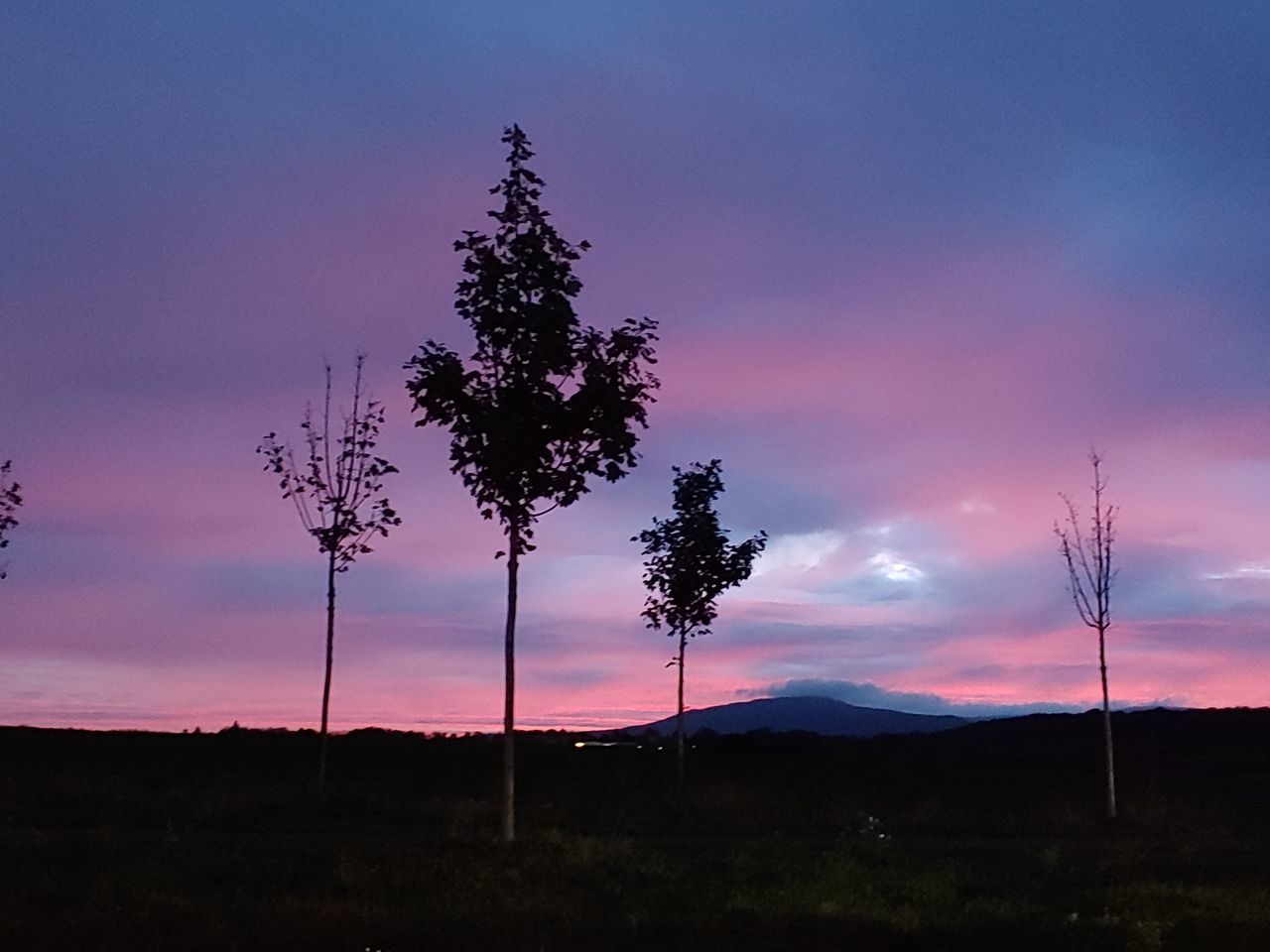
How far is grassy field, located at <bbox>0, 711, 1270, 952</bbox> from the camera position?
12.9 meters

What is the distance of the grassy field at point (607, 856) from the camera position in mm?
12852

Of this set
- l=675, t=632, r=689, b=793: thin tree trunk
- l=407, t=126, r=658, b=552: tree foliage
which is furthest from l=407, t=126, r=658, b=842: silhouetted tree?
l=675, t=632, r=689, b=793: thin tree trunk

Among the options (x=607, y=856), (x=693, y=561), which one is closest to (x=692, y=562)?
(x=693, y=561)

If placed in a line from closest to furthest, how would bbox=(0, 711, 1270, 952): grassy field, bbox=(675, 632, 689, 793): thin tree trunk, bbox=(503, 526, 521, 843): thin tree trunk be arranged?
bbox=(0, 711, 1270, 952): grassy field
bbox=(503, 526, 521, 843): thin tree trunk
bbox=(675, 632, 689, 793): thin tree trunk

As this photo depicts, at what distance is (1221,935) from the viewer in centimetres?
1386

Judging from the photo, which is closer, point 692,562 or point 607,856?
point 607,856

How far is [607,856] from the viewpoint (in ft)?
56.6

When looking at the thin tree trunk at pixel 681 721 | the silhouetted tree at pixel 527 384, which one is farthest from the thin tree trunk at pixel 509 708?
the thin tree trunk at pixel 681 721

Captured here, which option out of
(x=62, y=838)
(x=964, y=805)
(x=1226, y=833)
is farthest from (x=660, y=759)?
(x=62, y=838)

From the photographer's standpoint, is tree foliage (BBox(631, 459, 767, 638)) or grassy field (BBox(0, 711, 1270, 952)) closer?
grassy field (BBox(0, 711, 1270, 952))

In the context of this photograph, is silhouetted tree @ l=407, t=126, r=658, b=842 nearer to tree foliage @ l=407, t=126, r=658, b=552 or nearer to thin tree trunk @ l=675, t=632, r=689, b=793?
tree foliage @ l=407, t=126, r=658, b=552

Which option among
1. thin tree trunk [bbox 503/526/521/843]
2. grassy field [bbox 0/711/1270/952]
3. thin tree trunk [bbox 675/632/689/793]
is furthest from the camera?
thin tree trunk [bbox 675/632/689/793]

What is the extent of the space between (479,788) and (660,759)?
40.8ft

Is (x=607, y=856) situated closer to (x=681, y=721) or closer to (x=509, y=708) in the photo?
(x=509, y=708)
